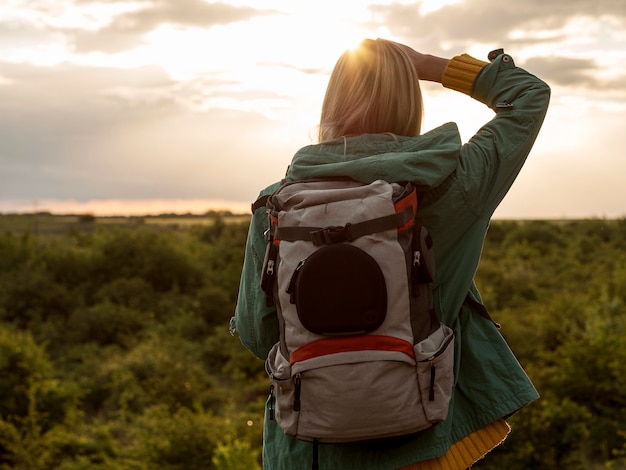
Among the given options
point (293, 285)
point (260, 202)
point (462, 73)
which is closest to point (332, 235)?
point (293, 285)

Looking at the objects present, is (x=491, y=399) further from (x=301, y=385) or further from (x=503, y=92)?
(x=503, y=92)

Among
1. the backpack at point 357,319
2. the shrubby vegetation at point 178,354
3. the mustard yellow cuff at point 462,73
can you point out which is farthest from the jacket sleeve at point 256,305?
the shrubby vegetation at point 178,354

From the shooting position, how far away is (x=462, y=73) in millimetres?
1917

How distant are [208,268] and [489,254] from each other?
43.9 ft

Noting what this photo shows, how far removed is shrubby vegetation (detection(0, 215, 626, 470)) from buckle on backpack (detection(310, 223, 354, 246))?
705cm

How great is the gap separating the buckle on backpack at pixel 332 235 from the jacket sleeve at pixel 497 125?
314mm

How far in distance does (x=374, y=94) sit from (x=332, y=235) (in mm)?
363

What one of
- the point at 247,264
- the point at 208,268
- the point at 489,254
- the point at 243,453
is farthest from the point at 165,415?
the point at 489,254

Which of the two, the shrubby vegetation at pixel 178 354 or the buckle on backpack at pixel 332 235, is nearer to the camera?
the buckle on backpack at pixel 332 235

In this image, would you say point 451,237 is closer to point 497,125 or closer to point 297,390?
point 497,125

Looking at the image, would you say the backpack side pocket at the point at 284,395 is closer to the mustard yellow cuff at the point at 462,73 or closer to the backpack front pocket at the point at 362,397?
the backpack front pocket at the point at 362,397

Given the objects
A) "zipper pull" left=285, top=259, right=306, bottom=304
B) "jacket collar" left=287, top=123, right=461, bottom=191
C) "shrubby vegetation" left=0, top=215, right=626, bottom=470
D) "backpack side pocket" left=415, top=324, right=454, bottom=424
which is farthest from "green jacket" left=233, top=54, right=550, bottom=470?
"shrubby vegetation" left=0, top=215, right=626, bottom=470

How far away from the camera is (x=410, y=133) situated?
1.75 metres

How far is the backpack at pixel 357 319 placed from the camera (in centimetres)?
150
